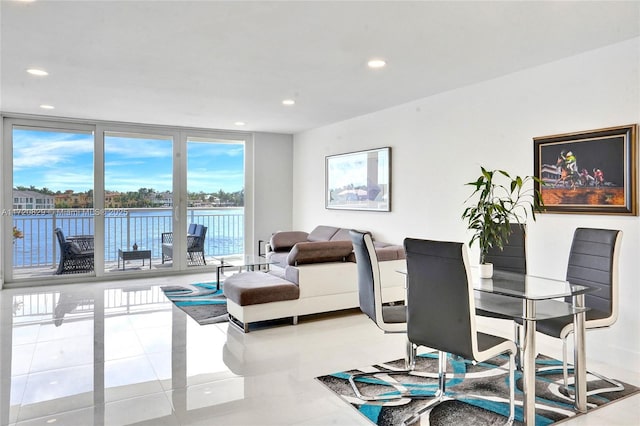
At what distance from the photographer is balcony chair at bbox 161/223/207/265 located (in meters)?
7.36

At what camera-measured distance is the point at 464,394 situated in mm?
2871

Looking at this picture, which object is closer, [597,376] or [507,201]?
[597,376]

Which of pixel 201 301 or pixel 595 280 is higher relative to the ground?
pixel 595 280

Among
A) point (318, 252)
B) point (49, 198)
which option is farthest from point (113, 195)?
point (318, 252)

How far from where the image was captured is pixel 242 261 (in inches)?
231

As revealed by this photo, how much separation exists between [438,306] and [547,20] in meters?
2.10

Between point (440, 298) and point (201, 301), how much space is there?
3.78 m

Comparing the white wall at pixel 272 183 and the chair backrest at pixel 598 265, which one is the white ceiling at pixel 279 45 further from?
the white wall at pixel 272 183

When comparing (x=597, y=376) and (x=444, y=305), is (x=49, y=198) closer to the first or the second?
(x=444, y=305)

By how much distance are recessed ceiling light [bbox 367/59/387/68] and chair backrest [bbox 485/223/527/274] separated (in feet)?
5.86

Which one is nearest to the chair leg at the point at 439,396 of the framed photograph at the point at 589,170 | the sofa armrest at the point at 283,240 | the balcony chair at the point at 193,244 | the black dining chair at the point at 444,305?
the black dining chair at the point at 444,305

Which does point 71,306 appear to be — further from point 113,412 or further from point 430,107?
point 430,107

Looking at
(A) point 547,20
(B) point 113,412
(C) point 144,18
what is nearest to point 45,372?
(B) point 113,412

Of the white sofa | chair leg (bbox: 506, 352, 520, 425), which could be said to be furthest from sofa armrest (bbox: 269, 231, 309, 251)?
chair leg (bbox: 506, 352, 520, 425)
